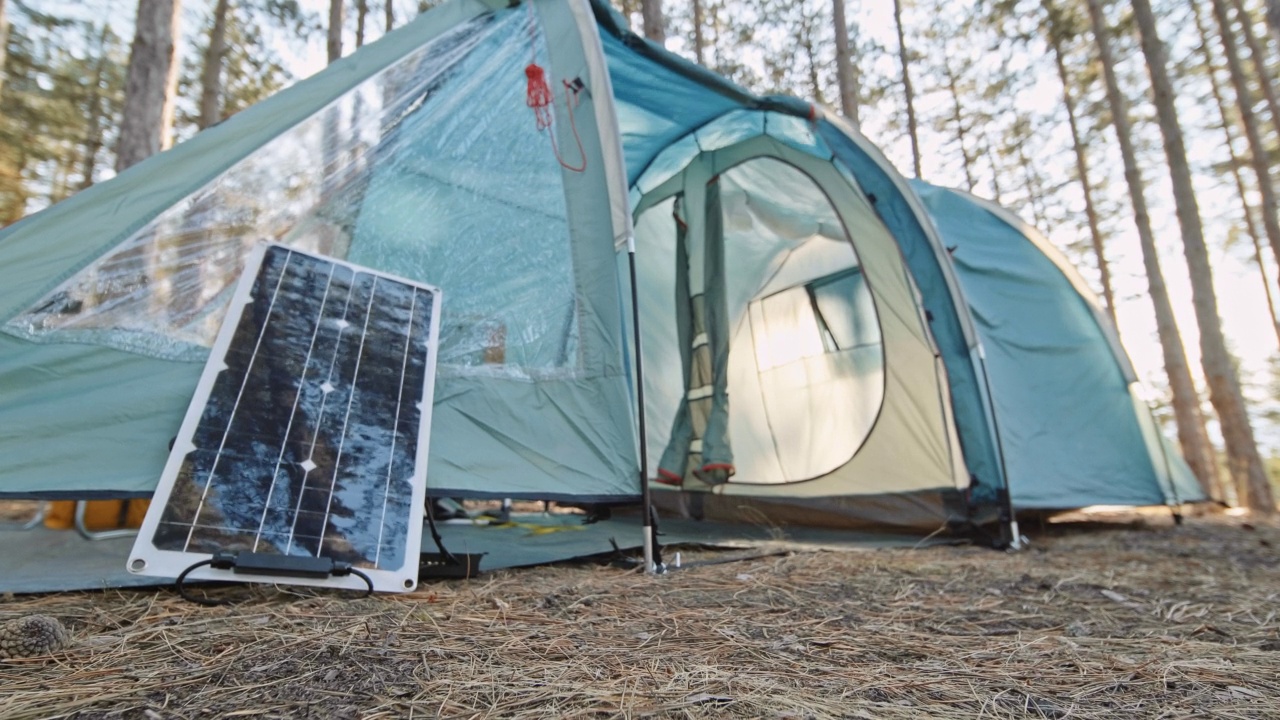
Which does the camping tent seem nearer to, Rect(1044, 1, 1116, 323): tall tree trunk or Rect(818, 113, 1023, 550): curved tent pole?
Rect(818, 113, 1023, 550): curved tent pole

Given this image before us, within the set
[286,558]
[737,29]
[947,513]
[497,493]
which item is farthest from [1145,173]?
[286,558]

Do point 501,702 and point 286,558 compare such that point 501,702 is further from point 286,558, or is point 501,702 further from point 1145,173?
point 1145,173

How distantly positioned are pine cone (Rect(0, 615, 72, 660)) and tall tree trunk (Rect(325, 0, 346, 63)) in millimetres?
7967

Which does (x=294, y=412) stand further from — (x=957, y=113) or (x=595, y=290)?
(x=957, y=113)

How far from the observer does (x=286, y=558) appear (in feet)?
5.33

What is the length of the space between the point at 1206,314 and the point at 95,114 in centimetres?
1361

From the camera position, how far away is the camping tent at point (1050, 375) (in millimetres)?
3707

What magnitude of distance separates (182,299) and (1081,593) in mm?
2967

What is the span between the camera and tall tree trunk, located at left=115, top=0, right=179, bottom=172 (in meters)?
4.34

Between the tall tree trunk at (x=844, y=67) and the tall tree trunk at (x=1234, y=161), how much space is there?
15.8ft

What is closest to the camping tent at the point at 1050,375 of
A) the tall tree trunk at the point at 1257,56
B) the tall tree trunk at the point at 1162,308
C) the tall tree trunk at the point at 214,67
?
the tall tree trunk at the point at 1162,308

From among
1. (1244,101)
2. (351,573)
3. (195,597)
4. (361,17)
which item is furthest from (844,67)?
(195,597)

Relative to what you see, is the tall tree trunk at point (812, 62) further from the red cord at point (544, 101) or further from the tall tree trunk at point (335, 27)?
the red cord at point (544, 101)

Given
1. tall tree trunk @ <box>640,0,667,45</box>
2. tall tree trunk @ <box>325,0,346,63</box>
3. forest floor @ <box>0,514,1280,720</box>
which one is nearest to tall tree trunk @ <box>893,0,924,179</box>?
tall tree trunk @ <box>640,0,667,45</box>
